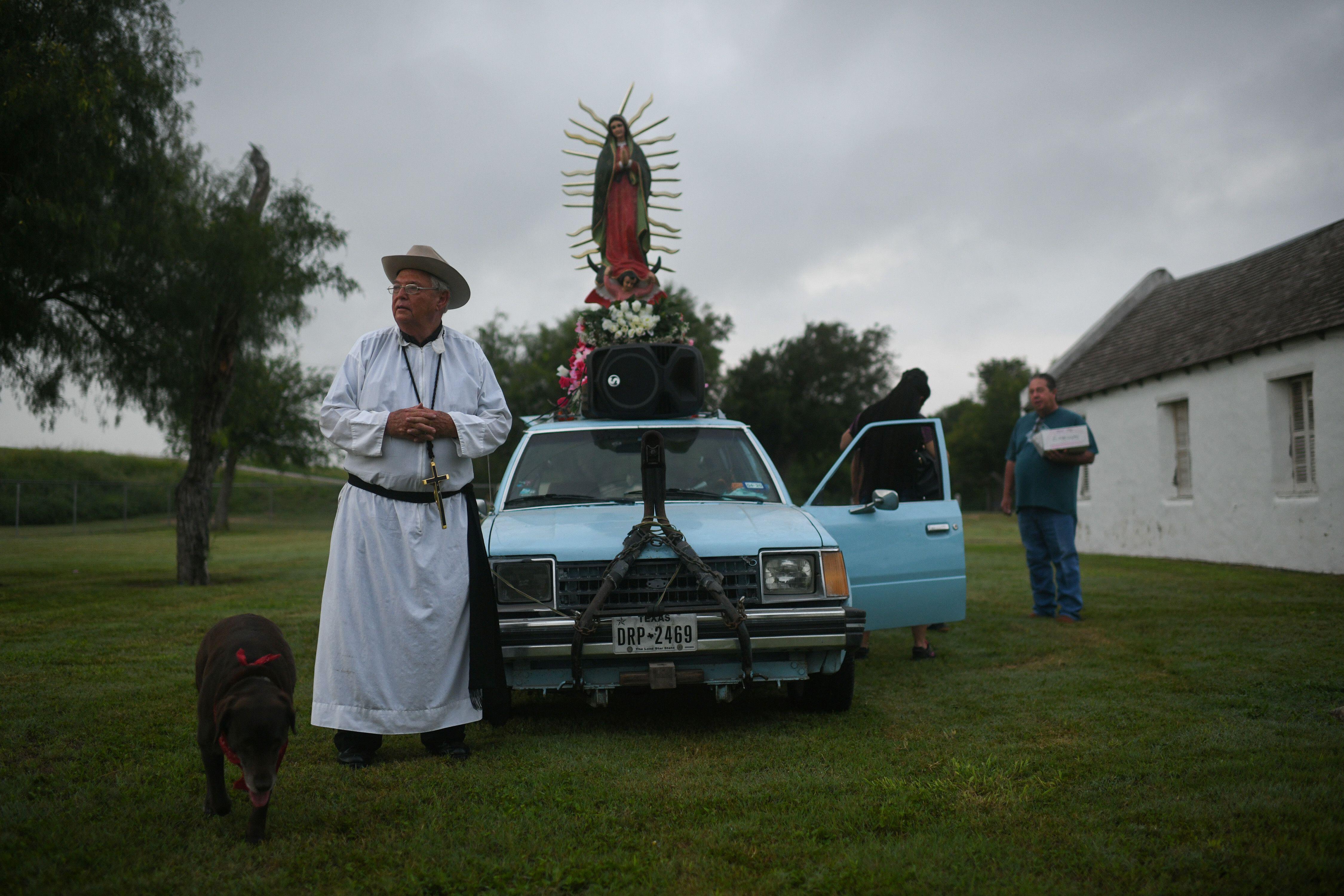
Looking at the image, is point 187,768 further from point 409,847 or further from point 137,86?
point 137,86

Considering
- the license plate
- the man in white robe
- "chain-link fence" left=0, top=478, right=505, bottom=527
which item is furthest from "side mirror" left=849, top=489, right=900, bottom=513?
"chain-link fence" left=0, top=478, right=505, bottom=527

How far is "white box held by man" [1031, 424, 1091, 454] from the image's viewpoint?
27.1ft

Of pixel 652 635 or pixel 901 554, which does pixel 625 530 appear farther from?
pixel 901 554

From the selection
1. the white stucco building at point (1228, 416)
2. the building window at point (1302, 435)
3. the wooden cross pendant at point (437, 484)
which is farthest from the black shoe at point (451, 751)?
the building window at point (1302, 435)

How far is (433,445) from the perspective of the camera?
14.3 ft

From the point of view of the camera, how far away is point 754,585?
4.71 meters

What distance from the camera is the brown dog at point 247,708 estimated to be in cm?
314

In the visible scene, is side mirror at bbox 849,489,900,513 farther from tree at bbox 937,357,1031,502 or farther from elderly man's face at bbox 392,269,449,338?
tree at bbox 937,357,1031,502

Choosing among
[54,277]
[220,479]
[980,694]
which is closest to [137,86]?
[54,277]

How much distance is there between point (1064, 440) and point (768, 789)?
5617 millimetres

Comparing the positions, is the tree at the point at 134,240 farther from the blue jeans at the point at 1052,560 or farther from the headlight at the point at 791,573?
the blue jeans at the point at 1052,560

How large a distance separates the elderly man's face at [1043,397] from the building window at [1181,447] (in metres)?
10.5

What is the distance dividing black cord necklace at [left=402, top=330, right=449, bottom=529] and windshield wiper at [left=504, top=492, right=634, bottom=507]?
1.26 meters

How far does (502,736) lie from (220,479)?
40870 mm
